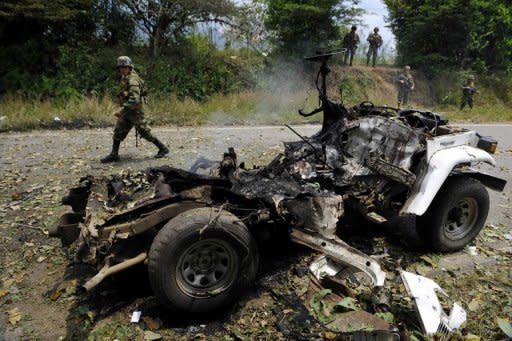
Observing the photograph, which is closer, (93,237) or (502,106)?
(93,237)

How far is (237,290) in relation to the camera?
3.11 meters

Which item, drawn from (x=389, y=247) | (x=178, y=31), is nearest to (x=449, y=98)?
(x=178, y=31)

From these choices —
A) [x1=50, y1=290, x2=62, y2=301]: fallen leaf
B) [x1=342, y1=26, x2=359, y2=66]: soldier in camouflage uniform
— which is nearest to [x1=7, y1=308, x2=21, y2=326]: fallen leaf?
[x1=50, y1=290, x2=62, y2=301]: fallen leaf

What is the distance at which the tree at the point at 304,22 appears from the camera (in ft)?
54.2

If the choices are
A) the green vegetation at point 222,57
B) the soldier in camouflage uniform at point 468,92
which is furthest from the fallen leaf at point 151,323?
the soldier in camouflage uniform at point 468,92

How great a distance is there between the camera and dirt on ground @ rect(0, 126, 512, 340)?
2984mm

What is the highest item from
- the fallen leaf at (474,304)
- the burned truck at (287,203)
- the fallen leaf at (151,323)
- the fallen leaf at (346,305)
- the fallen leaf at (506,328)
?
the burned truck at (287,203)

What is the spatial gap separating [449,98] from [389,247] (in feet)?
53.4

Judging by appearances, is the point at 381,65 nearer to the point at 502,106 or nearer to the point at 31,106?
the point at 502,106

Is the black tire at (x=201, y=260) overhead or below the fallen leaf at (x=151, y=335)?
overhead

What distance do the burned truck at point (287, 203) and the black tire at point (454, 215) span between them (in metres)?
0.01

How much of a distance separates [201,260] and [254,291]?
0.70 meters

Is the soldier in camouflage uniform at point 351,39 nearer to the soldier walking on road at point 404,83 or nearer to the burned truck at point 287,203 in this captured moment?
the soldier walking on road at point 404,83

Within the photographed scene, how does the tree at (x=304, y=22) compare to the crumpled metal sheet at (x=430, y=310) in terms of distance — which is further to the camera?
the tree at (x=304, y=22)
